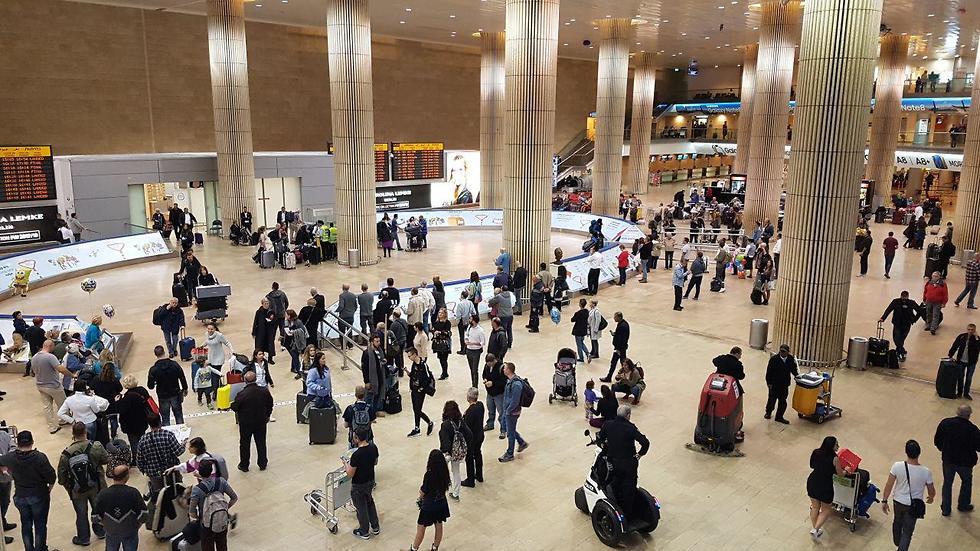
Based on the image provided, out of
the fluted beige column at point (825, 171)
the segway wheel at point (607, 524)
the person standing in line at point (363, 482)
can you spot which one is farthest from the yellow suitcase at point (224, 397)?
the fluted beige column at point (825, 171)

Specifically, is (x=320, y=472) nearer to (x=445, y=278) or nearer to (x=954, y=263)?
(x=445, y=278)

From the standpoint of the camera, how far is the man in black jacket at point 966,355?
11422 millimetres

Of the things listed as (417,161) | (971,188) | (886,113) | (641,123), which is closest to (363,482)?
(971,188)

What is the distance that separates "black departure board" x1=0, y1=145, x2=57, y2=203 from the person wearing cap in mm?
21951

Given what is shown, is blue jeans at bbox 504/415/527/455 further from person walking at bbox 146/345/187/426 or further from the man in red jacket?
the man in red jacket

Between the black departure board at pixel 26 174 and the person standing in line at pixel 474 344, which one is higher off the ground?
the black departure board at pixel 26 174

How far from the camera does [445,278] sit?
70.4ft

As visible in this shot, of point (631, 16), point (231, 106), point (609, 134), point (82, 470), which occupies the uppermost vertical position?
point (631, 16)

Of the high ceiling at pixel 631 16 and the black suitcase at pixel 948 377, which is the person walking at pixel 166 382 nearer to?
the black suitcase at pixel 948 377

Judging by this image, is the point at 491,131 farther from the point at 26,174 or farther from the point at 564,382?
the point at 564,382

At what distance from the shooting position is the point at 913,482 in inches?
276

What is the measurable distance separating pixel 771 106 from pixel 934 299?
16207 millimetres

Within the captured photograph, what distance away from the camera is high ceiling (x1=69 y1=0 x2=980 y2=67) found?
93.0 ft

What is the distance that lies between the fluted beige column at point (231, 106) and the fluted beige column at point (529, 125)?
12951 millimetres
